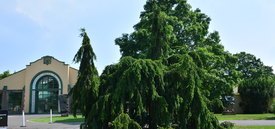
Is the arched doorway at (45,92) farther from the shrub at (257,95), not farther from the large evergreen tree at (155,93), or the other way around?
the large evergreen tree at (155,93)

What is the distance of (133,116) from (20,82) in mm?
53054

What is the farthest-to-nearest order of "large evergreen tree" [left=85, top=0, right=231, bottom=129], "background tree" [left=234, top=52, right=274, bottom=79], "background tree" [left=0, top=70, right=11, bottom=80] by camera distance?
"background tree" [left=234, top=52, right=274, bottom=79]
"background tree" [left=0, top=70, right=11, bottom=80]
"large evergreen tree" [left=85, top=0, right=231, bottom=129]

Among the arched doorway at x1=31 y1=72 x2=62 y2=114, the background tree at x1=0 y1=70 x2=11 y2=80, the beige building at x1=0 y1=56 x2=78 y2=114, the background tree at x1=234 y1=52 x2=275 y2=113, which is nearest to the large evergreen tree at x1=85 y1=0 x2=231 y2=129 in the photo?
the background tree at x1=234 y1=52 x2=275 y2=113

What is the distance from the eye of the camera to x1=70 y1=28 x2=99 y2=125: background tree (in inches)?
380

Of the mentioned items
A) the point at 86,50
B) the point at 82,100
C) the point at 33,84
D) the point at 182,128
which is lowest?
the point at 182,128

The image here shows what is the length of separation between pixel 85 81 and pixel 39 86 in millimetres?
51064

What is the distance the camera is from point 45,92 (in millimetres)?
58812

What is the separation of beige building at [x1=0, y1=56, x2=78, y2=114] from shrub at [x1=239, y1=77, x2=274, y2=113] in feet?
83.2

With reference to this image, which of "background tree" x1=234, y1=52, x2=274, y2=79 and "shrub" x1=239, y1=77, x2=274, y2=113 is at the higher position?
"background tree" x1=234, y1=52, x2=274, y2=79

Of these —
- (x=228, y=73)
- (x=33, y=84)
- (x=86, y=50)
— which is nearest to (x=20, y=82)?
(x=33, y=84)

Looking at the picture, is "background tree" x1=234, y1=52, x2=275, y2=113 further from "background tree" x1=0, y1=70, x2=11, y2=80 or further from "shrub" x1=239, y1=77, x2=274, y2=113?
"background tree" x1=0, y1=70, x2=11, y2=80

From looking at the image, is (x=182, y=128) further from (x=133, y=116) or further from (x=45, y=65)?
(x=45, y=65)

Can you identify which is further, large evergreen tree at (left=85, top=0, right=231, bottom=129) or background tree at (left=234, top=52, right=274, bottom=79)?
background tree at (left=234, top=52, right=274, bottom=79)

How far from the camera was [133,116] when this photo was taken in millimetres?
9477
